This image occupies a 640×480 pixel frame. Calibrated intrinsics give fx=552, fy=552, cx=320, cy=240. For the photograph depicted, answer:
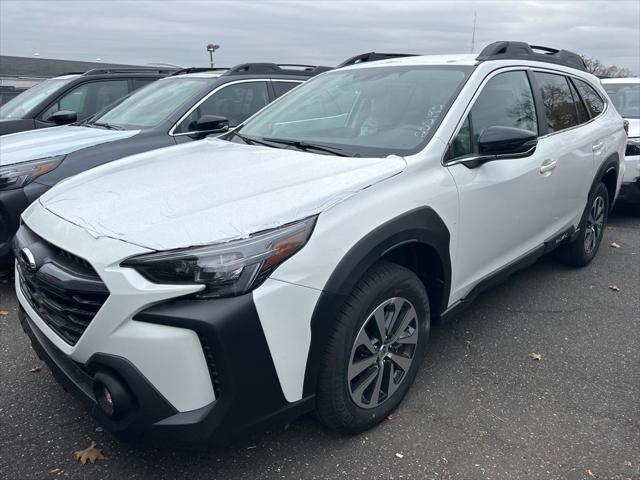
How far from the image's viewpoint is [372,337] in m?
2.53

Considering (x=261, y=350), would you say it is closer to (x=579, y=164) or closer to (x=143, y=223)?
(x=143, y=223)

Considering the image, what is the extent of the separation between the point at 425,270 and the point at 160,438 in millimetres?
1552

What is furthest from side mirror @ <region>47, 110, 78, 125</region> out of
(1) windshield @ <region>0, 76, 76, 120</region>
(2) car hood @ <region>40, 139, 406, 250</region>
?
(2) car hood @ <region>40, 139, 406, 250</region>

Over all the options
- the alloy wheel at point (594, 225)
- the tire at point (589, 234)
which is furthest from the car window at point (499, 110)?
the alloy wheel at point (594, 225)

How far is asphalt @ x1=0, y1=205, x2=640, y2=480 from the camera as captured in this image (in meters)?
2.40

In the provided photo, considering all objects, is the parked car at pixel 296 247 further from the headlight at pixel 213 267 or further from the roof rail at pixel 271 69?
the roof rail at pixel 271 69

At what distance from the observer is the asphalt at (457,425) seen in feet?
7.88

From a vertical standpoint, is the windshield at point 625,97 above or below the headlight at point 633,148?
above

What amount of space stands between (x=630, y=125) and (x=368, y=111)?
5.04 m

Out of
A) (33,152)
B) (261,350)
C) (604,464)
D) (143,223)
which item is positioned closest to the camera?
(261,350)

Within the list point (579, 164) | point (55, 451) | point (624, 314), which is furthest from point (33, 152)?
point (624, 314)

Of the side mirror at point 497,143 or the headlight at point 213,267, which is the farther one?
the side mirror at point 497,143

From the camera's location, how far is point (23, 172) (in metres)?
4.17

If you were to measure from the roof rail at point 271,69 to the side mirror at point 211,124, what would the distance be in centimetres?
107
